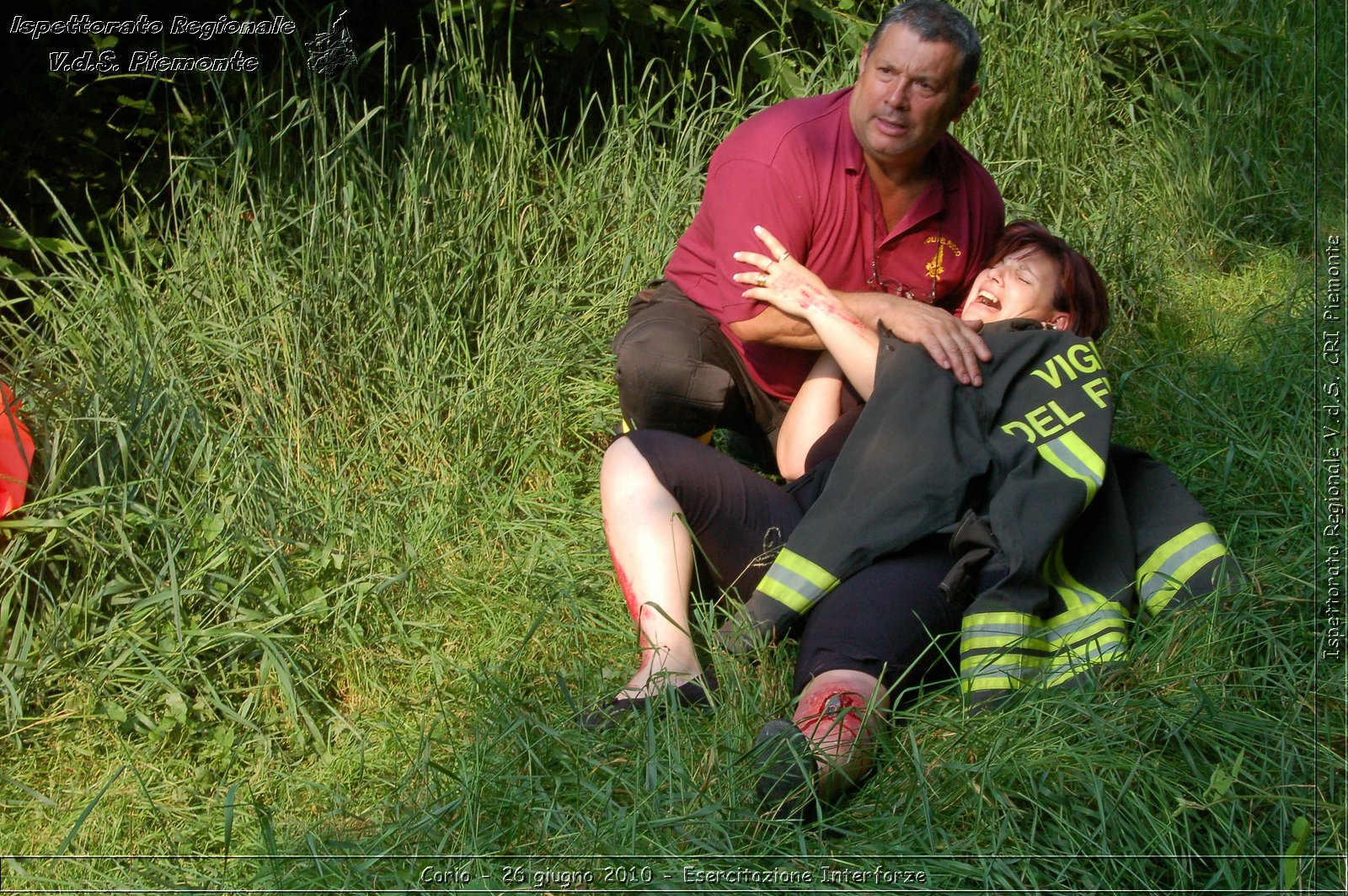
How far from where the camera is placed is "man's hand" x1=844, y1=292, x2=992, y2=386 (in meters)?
2.68

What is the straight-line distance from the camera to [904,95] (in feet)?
10.3

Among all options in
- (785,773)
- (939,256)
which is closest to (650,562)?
(785,773)

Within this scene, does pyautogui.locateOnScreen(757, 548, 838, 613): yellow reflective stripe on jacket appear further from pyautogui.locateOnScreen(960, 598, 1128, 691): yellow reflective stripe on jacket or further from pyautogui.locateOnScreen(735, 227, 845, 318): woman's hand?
pyautogui.locateOnScreen(735, 227, 845, 318): woman's hand

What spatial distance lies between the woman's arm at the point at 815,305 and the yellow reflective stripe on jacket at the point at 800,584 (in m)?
0.48

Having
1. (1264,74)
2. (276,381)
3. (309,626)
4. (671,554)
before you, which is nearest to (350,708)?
(309,626)

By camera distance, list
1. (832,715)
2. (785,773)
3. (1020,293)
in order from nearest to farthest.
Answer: (785,773) → (832,715) → (1020,293)

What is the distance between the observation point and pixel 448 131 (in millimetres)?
3990

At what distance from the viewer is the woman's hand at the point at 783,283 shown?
2.99 m

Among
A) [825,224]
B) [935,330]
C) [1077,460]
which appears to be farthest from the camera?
[825,224]

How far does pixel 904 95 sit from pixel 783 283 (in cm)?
58

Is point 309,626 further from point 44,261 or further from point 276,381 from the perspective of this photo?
point 44,261

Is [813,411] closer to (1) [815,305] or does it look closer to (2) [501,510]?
(1) [815,305]

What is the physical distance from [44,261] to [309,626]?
153cm

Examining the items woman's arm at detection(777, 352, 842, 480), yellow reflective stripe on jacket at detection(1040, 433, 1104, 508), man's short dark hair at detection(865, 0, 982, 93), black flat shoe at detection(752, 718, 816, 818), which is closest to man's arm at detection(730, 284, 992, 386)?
woman's arm at detection(777, 352, 842, 480)
